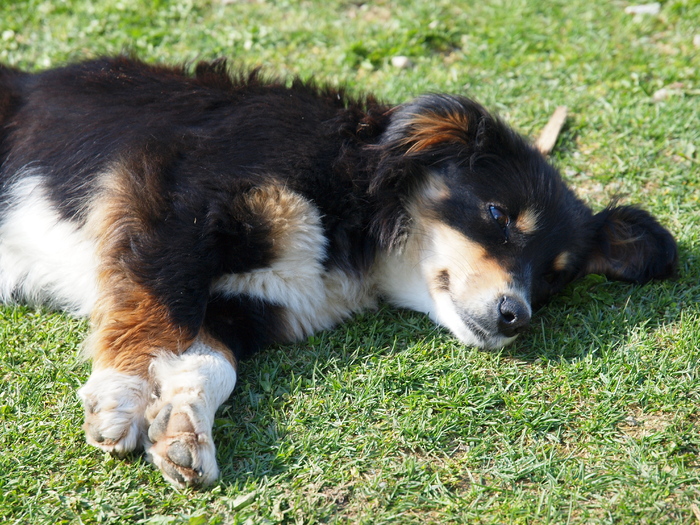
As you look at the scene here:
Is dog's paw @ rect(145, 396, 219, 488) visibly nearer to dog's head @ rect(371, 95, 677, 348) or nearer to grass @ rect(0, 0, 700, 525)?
grass @ rect(0, 0, 700, 525)

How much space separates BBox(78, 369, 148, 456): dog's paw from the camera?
116 inches

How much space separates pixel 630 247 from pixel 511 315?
1.14 metres

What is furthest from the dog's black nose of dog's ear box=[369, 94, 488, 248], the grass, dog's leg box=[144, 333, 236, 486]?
dog's leg box=[144, 333, 236, 486]

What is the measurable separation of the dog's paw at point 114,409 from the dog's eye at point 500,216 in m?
2.06

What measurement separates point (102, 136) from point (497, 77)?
3.70 metres

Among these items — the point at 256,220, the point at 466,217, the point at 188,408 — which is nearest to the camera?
the point at 188,408

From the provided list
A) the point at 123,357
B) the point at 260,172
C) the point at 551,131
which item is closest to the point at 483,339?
the point at 260,172

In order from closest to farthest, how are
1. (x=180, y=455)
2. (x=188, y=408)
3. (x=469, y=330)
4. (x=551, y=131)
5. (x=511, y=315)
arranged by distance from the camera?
(x=180, y=455), (x=188, y=408), (x=511, y=315), (x=469, y=330), (x=551, y=131)

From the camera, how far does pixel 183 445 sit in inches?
111

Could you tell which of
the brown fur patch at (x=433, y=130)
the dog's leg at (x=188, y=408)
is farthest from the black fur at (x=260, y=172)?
the dog's leg at (x=188, y=408)

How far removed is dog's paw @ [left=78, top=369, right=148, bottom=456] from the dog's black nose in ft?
5.99

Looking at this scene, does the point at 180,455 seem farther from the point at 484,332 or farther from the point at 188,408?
the point at 484,332

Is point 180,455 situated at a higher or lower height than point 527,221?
lower

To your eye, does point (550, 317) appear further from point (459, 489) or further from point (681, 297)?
point (459, 489)
